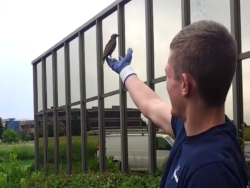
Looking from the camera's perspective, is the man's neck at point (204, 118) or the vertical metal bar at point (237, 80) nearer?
the man's neck at point (204, 118)

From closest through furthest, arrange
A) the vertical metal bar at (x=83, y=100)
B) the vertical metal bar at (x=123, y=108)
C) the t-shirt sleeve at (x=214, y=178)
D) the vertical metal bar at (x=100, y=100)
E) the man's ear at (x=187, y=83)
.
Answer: the t-shirt sleeve at (x=214, y=178)
the man's ear at (x=187, y=83)
the vertical metal bar at (x=123, y=108)
the vertical metal bar at (x=100, y=100)
the vertical metal bar at (x=83, y=100)

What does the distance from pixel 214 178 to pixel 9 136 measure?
40715 mm

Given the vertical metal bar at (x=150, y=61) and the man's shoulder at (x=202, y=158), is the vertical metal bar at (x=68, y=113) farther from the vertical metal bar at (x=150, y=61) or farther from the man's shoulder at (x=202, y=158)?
the man's shoulder at (x=202, y=158)

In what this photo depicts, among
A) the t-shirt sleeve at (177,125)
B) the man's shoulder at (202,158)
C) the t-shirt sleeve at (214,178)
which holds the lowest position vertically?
the t-shirt sleeve at (214,178)

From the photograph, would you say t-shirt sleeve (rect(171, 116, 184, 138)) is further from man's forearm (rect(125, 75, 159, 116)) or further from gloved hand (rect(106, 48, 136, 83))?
gloved hand (rect(106, 48, 136, 83))

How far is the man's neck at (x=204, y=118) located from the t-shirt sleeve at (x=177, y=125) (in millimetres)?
389

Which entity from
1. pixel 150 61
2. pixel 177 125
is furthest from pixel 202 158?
pixel 150 61

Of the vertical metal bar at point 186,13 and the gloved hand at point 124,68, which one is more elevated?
the vertical metal bar at point 186,13

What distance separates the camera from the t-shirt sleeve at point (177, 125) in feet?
9.05

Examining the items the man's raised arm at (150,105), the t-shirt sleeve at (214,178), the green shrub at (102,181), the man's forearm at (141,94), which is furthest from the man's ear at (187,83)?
the green shrub at (102,181)

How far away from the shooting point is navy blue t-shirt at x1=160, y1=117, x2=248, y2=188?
2080mm

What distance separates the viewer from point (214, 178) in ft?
6.77

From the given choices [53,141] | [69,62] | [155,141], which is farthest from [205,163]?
[53,141]

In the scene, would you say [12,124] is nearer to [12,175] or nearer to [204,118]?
[12,175]
